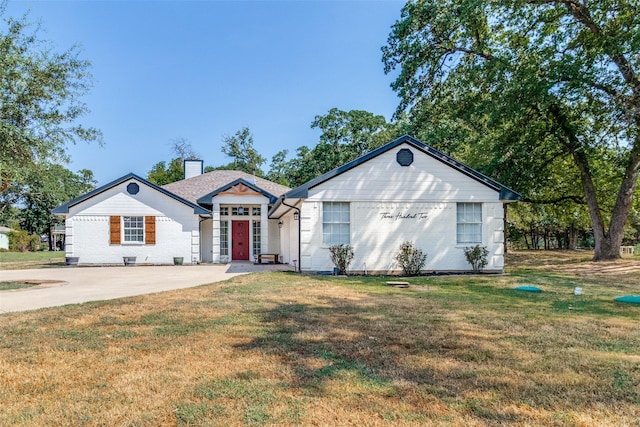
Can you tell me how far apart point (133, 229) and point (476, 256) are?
49.3 ft

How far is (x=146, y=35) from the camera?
16.8 meters

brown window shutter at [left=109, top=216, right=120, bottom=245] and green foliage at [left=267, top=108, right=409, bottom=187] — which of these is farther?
green foliage at [left=267, top=108, right=409, bottom=187]

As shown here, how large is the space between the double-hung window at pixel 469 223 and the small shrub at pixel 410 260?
5.65 feet

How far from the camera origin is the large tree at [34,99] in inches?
464

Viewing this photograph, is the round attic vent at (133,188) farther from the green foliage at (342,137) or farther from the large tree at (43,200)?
the large tree at (43,200)

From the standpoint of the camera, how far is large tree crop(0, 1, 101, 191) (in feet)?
38.7

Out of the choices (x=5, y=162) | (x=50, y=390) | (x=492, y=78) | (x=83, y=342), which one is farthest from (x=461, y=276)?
(x=5, y=162)

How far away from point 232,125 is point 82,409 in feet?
146

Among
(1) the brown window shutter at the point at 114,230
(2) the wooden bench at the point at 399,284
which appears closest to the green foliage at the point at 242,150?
(1) the brown window shutter at the point at 114,230

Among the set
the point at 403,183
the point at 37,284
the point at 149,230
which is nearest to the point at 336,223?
the point at 403,183

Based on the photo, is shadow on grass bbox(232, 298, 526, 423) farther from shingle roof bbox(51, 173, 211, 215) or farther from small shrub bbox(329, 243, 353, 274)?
shingle roof bbox(51, 173, 211, 215)

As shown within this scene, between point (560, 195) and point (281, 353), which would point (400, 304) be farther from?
point (560, 195)

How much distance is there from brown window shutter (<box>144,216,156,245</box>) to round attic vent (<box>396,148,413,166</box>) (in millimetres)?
11747

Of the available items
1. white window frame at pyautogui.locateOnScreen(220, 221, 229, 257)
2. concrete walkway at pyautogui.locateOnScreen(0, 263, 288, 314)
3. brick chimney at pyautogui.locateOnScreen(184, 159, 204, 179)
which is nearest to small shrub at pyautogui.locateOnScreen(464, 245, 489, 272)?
concrete walkway at pyautogui.locateOnScreen(0, 263, 288, 314)
